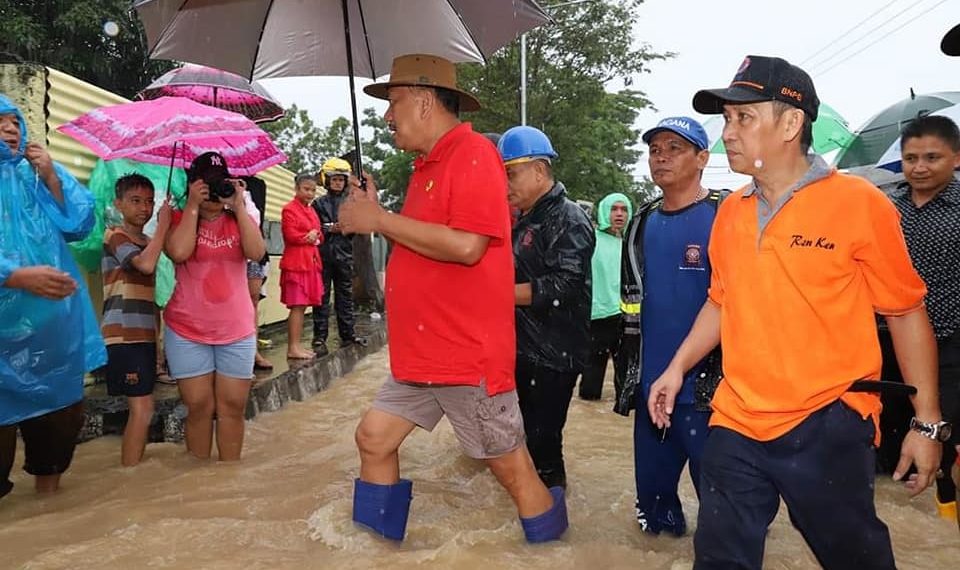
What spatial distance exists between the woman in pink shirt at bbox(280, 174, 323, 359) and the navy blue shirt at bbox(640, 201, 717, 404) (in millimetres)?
4729

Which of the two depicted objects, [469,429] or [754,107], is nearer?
[754,107]

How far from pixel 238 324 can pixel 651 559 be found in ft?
8.73

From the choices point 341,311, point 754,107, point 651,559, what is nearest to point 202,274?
point 651,559

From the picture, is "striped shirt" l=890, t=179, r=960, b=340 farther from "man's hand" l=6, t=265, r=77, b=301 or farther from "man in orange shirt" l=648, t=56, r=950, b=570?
"man's hand" l=6, t=265, r=77, b=301

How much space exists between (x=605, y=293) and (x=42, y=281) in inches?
180

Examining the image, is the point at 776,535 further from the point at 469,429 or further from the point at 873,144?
the point at 873,144

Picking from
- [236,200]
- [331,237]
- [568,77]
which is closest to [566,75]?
[568,77]

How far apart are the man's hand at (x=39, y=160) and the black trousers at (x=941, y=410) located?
3.96 meters

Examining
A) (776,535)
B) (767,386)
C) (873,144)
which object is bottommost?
(776,535)

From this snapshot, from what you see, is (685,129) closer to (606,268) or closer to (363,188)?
(363,188)

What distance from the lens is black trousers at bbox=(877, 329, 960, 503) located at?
154 inches

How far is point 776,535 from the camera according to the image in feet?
12.4

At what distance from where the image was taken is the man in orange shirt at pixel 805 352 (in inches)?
86.6

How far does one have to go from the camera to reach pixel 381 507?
125 inches
